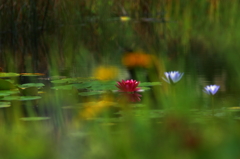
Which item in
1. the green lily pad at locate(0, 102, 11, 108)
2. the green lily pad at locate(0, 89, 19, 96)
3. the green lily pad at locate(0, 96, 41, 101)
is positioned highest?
the green lily pad at locate(0, 89, 19, 96)

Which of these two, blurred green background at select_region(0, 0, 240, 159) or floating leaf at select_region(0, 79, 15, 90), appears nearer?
blurred green background at select_region(0, 0, 240, 159)

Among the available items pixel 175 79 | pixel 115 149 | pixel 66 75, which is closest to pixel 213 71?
pixel 66 75

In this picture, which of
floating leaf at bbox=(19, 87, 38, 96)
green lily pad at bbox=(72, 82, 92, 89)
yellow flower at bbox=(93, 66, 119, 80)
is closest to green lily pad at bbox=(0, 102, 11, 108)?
floating leaf at bbox=(19, 87, 38, 96)

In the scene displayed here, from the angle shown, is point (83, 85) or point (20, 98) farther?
point (83, 85)

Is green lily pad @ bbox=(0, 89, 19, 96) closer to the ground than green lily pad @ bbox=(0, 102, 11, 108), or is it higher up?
higher up

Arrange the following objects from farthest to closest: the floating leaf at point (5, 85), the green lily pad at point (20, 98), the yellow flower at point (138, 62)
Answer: the yellow flower at point (138, 62) → the floating leaf at point (5, 85) → the green lily pad at point (20, 98)

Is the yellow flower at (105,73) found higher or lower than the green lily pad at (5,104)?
higher

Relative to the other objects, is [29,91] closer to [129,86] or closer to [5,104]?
[5,104]

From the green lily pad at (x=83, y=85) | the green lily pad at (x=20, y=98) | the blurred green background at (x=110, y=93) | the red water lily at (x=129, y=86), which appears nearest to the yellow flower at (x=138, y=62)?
the blurred green background at (x=110, y=93)

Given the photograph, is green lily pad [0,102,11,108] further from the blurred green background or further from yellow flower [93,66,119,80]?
yellow flower [93,66,119,80]

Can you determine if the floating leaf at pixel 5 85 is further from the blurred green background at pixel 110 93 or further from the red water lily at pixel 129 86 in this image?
the red water lily at pixel 129 86

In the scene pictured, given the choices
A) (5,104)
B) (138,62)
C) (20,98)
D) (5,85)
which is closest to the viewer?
(5,104)

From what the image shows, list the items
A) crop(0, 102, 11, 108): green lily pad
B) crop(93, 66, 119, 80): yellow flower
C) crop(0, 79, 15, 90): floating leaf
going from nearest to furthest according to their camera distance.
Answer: crop(0, 102, 11, 108): green lily pad → crop(0, 79, 15, 90): floating leaf → crop(93, 66, 119, 80): yellow flower

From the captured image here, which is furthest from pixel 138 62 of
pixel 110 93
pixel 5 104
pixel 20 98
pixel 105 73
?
pixel 5 104
